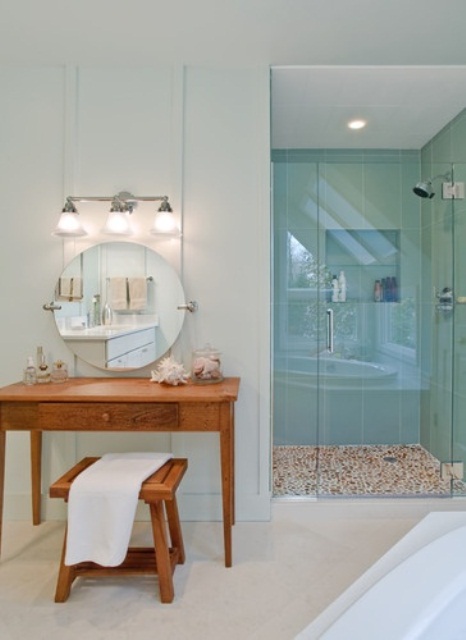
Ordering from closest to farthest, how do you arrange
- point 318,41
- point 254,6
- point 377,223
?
point 254,6 → point 318,41 → point 377,223

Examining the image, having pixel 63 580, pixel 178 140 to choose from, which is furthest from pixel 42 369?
pixel 178 140

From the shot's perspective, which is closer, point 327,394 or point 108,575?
point 108,575

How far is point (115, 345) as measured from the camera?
7.13 feet

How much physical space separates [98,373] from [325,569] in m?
1.48

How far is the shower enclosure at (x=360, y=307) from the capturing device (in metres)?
2.85

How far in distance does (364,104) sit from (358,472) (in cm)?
241

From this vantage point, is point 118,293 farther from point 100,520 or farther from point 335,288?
point 335,288

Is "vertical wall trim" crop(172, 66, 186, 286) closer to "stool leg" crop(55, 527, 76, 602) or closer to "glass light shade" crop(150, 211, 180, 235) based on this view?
"glass light shade" crop(150, 211, 180, 235)

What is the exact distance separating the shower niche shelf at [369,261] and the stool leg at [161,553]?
2.14 meters

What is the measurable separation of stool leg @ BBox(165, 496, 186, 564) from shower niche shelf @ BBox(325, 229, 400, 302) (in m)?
2.02

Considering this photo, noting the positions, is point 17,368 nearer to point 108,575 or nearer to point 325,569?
point 108,575

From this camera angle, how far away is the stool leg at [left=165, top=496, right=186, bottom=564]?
1736 millimetres

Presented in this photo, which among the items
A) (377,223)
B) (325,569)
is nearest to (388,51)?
(377,223)

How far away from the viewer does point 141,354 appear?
216 cm
